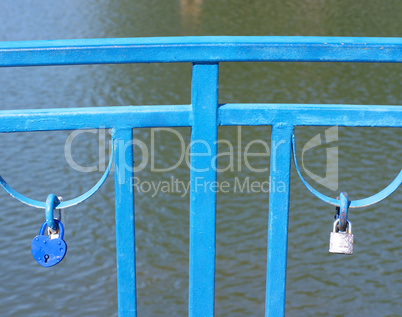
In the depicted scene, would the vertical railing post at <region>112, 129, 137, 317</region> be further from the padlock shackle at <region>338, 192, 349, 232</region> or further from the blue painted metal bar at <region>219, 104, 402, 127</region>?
the padlock shackle at <region>338, 192, 349, 232</region>

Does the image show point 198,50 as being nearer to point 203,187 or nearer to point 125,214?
point 203,187

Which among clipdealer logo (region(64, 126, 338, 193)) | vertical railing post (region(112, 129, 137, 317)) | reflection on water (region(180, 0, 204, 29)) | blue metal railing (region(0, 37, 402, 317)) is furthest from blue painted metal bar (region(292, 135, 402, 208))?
Answer: reflection on water (region(180, 0, 204, 29))

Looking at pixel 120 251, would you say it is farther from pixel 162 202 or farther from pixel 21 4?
pixel 21 4

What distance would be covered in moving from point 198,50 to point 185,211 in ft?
7.68

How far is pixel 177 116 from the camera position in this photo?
4.81 ft

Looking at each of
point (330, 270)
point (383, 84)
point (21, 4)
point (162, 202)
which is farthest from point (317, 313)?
point (21, 4)

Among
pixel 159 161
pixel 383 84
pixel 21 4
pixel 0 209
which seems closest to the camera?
pixel 0 209

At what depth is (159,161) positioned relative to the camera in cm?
425

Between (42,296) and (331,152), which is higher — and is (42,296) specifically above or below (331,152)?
below

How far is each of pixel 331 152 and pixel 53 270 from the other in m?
2.14

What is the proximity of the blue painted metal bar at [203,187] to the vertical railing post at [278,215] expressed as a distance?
145mm

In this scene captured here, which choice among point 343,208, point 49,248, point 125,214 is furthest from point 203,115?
point 49,248

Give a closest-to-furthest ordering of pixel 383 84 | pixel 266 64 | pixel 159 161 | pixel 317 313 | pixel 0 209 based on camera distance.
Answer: pixel 317 313, pixel 0 209, pixel 159 161, pixel 383 84, pixel 266 64

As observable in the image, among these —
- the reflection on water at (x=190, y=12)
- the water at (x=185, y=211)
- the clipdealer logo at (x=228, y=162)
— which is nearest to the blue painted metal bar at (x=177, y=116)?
the water at (x=185, y=211)
